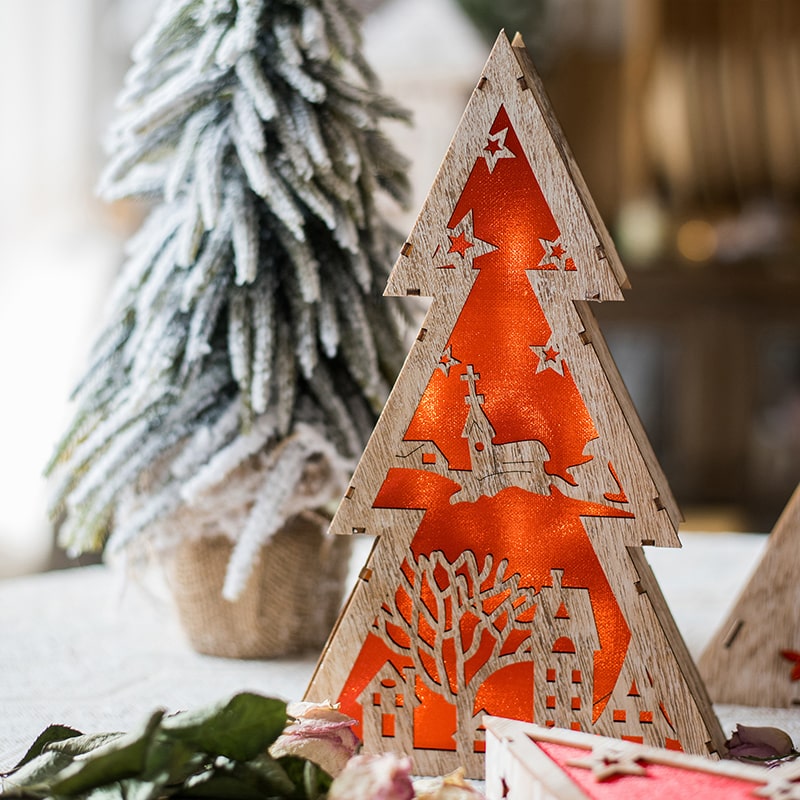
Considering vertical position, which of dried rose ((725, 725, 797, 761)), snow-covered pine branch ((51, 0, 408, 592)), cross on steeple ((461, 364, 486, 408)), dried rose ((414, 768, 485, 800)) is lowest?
dried rose ((414, 768, 485, 800))

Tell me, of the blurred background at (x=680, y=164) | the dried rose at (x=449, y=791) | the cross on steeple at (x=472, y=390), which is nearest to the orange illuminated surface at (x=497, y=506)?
the cross on steeple at (x=472, y=390)

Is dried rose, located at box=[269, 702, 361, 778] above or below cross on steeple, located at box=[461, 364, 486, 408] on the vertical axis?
below

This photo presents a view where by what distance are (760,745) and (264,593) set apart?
1.30ft

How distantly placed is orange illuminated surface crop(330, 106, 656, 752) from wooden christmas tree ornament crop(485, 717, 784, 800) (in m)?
0.10

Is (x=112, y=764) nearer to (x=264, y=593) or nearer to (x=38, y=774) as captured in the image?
(x=38, y=774)

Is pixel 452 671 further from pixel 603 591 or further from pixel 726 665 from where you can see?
pixel 726 665

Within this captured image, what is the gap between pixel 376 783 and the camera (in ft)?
1.38

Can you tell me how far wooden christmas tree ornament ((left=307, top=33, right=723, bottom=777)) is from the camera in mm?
586

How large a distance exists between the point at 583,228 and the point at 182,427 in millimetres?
371

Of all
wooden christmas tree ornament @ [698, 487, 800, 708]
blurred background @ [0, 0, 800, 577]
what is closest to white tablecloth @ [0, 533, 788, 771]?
wooden christmas tree ornament @ [698, 487, 800, 708]

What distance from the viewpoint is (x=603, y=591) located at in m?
0.59

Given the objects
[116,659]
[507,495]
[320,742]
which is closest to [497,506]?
[507,495]

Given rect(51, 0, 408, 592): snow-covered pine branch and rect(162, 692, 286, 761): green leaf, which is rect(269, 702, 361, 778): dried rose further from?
rect(51, 0, 408, 592): snow-covered pine branch

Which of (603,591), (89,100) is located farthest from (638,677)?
(89,100)
